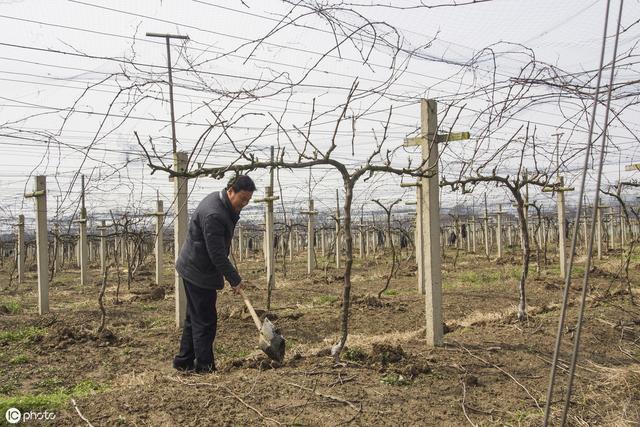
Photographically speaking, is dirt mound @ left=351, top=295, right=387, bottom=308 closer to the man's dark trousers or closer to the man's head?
the man's dark trousers

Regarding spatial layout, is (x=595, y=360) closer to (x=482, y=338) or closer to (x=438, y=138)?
(x=482, y=338)

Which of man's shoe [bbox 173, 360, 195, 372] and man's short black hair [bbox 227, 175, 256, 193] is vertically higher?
man's short black hair [bbox 227, 175, 256, 193]

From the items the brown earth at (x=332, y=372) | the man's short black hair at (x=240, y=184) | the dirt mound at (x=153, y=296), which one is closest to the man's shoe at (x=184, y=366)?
the brown earth at (x=332, y=372)

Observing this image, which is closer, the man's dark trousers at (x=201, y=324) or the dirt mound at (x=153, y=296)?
the man's dark trousers at (x=201, y=324)

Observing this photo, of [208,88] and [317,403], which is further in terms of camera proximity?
[208,88]

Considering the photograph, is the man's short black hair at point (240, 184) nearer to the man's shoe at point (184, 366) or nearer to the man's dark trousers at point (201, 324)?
the man's dark trousers at point (201, 324)

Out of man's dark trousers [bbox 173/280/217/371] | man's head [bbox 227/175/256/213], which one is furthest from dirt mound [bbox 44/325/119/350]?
man's head [bbox 227/175/256/213]

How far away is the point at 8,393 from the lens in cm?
429

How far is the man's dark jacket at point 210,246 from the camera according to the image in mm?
4184

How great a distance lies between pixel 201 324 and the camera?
4316 millimetres

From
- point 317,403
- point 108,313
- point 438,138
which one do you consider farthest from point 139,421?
point 108,313

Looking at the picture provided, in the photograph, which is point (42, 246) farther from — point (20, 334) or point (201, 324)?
point (201, 324)

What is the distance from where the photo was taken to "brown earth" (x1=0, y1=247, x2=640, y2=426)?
3096 millimetres

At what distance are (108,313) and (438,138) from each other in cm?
614
